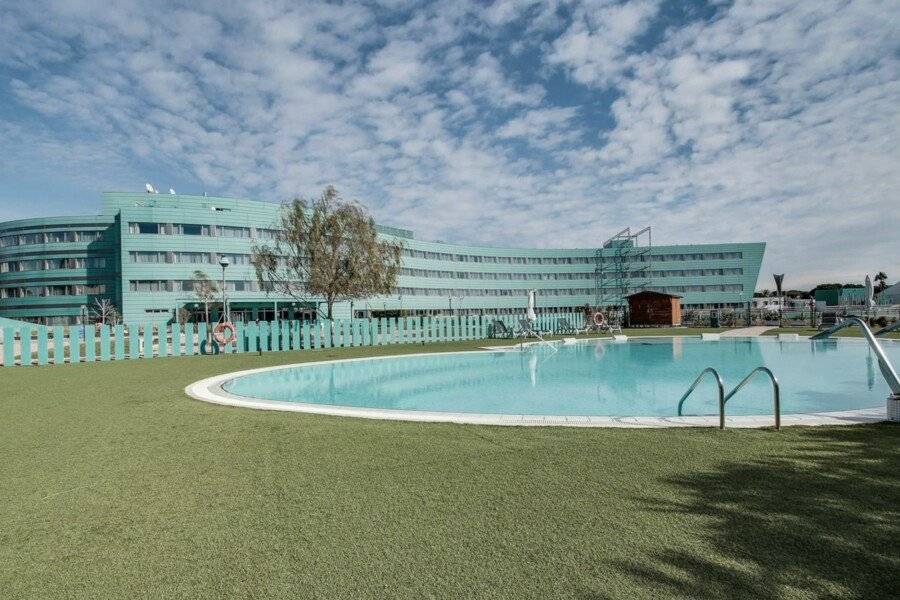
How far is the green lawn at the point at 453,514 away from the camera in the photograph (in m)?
2.62

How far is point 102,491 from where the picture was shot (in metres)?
4.10

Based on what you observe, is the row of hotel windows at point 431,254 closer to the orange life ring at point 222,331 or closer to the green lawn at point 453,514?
the orange life ring at point 222,331

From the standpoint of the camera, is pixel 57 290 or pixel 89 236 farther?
pixel 89 236

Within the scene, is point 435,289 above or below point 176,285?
above

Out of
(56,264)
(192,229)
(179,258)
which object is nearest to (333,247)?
(179,258)

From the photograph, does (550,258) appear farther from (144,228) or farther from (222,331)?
(222,331)

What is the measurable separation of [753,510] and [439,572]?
2.30m

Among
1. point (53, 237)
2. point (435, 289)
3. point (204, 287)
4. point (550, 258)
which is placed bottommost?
point (204, 287)

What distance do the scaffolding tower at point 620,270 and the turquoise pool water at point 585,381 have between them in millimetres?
63453

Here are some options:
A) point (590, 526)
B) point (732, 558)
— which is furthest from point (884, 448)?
point (590, 526)

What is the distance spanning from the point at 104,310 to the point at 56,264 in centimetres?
1733

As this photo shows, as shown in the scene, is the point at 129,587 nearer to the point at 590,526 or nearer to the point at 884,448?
the point at 590,526

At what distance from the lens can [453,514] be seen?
3.46 meters

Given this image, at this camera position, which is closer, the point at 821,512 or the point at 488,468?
the point at 821,512
